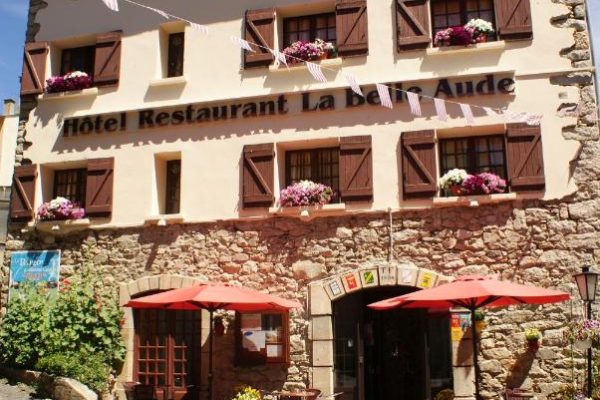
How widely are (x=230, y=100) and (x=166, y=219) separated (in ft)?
7.33

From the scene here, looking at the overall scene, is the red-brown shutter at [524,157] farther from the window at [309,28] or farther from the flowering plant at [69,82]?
the flowering plant at [69,82]

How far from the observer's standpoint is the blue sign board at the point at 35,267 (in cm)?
1128

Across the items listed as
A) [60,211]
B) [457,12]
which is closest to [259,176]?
[60,211]

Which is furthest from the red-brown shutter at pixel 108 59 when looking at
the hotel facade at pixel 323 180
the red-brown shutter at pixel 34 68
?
the red-brown shutter at pixel 34 68

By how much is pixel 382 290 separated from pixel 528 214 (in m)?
2.89

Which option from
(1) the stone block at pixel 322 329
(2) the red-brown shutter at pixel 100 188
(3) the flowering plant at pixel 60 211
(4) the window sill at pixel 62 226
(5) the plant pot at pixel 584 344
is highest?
(2) the red-brown shutter at pixel 100 188

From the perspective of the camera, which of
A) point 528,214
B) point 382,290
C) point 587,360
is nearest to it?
point 587,360

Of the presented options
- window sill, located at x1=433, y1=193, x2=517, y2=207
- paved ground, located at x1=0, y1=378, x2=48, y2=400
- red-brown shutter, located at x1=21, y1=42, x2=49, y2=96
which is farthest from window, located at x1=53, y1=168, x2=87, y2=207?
window sill, located at x1=433, y1=193, x2=517, y2=207

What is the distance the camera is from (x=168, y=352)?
10.6m

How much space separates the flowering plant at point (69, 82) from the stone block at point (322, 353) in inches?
246

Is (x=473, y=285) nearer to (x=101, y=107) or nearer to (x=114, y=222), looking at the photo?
(x=114, y=222)

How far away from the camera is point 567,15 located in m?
9.71

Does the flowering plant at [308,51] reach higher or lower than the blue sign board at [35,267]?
higher

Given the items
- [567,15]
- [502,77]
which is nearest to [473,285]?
[502,77]
